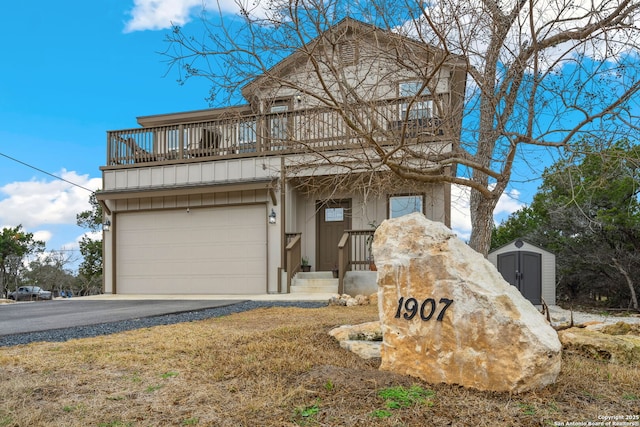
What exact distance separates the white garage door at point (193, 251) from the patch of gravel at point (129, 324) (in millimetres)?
3271

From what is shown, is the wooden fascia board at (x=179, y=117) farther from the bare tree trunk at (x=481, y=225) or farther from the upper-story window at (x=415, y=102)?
the bare tree trunk at (x=481, y=225)

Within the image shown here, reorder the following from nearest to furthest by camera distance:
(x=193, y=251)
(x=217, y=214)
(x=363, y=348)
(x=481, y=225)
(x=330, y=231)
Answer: (x=363, y=348) → (x=481, y=225) → (x=217, y=214) → (x=193, y=251) → (x=330, y=231)

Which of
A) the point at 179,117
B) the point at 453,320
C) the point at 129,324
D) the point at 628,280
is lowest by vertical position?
the point at 129,324

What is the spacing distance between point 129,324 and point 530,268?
9156 mm

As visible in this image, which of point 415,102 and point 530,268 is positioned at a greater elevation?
point 415,102

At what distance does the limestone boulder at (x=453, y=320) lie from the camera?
279 centimetres

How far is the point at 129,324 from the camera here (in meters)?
6.45

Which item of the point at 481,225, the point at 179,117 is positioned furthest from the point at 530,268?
the point at 179,117

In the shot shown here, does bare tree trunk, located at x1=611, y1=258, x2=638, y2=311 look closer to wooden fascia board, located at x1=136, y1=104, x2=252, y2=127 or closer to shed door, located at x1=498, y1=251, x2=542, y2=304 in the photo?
shed door, located at x1=498, y1=251, x2=542, y2=304

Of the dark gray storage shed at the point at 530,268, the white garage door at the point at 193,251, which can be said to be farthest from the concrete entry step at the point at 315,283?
the dark gray storage shed at the point at 530,268

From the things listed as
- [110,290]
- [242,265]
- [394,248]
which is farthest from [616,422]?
[110,290]

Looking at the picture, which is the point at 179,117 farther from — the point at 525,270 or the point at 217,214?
the point at 525,270

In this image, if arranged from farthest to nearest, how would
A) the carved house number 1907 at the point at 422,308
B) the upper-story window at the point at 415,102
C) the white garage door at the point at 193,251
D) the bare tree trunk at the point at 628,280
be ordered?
1. the white garage door at the point at 193,251
2. the bare tree trunk at the point at 628,280
3. the upper-story window at the point at 415,102
4. the carved house number 1907 at the point at 422,308

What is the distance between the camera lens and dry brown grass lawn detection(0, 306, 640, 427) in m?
2.49
